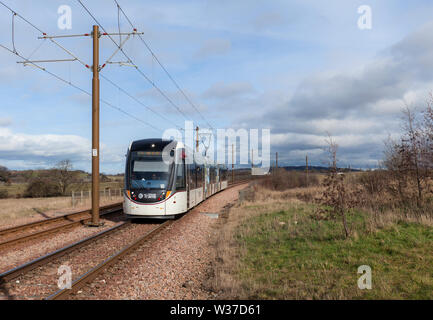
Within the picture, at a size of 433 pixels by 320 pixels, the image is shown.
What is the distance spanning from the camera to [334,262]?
23.1 feet

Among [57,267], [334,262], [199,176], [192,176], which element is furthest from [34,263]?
[199,176]

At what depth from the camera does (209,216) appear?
1677cm

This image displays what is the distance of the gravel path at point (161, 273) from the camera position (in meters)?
5.91

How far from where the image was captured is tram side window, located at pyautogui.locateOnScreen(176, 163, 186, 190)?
14.1 metres

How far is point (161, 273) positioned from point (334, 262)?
12.3 feet

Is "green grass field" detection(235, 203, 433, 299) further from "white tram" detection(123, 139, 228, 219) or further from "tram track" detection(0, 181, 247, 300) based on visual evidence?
"white tram" detection(123, 139, 228, 219)

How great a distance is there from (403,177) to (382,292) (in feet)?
29.2

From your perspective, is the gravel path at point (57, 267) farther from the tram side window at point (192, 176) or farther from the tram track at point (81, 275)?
the tram side window at point (192, 176)

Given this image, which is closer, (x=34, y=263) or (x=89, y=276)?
(x=89, y=276)

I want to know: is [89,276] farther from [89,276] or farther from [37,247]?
[37,247]

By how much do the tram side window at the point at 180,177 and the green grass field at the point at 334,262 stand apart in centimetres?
438

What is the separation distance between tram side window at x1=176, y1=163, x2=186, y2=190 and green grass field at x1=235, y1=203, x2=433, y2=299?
4.38 meters
